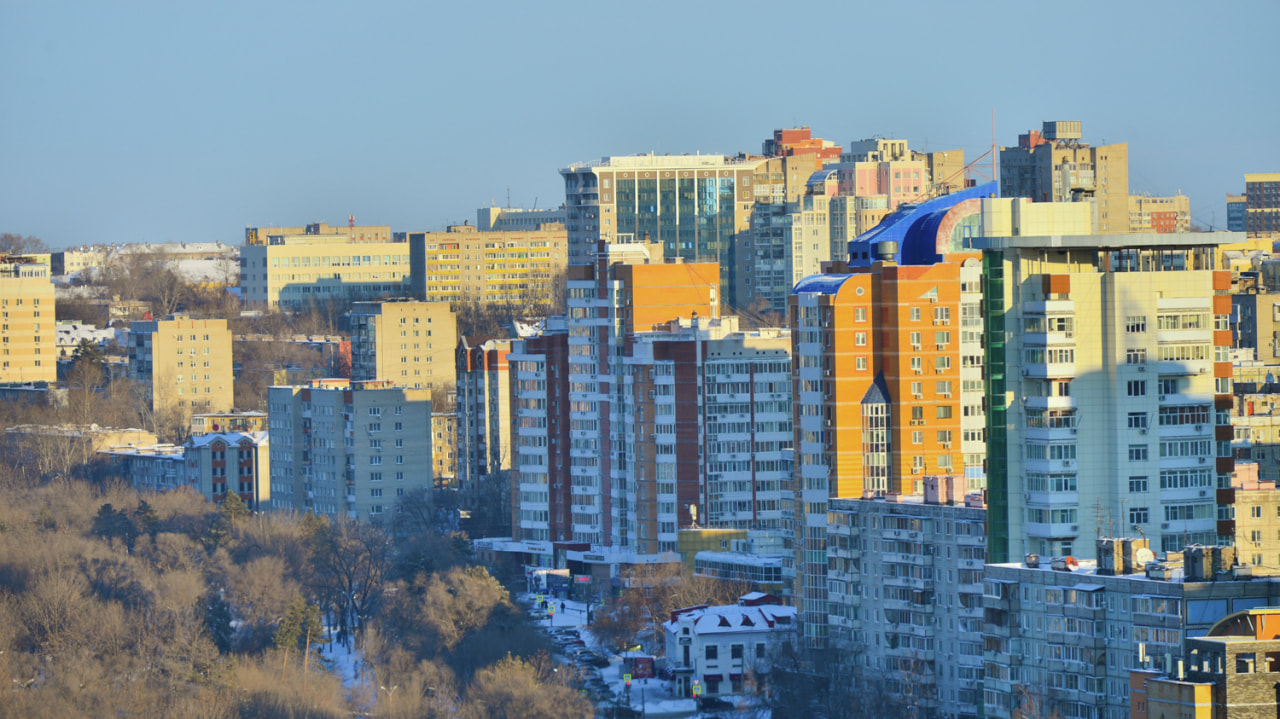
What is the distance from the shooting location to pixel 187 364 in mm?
121562

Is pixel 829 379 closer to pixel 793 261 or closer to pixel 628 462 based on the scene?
pixel 628 462

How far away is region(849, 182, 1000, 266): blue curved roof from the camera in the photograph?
5916 centimetres

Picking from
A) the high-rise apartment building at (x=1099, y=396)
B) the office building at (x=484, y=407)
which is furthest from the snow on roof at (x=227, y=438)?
the high-rise apartment building at (x=1099, y=396)

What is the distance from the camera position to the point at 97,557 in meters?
75.1

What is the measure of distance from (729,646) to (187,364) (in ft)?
225

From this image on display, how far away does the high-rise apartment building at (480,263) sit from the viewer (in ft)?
524

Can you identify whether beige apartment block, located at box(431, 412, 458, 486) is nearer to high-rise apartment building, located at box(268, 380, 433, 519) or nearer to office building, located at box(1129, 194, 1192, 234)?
high-rise apartment building, located at box(268, 380, 433, 519)

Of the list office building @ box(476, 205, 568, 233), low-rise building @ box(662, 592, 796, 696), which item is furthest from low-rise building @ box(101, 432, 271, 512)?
office building @ box(476, 205, 568, 233)

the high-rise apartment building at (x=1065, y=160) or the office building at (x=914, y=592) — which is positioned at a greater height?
the high-rise apartment building at (x=1065, y=160)

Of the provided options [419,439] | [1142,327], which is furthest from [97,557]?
[1142,327]

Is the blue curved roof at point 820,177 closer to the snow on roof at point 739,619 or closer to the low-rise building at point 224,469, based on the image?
the low-rise building at point 224,469

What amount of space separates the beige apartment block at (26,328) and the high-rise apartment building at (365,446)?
47.9 metres

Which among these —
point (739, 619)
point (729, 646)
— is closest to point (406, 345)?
point (739, 619)

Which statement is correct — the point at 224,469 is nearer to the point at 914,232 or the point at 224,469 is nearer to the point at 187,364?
the point at 187,364
